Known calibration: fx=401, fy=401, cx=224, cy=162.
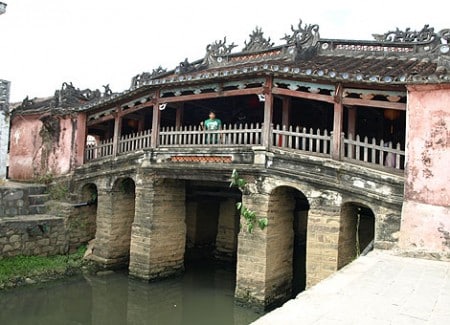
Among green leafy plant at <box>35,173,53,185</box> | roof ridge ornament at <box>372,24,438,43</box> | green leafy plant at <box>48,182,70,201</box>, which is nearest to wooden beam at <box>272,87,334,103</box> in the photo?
roof ridge ornament at <box>372,24,438,43</box>

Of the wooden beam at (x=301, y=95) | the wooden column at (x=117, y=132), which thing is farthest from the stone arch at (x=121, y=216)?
the wooden beam at (x=301, y=95)

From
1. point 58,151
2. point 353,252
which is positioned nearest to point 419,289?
point 353,252

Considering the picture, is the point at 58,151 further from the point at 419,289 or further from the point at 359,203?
the point at 419,289

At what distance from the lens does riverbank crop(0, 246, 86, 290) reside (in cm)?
1125

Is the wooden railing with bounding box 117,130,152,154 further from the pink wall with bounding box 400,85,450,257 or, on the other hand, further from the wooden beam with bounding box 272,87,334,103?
the pink wall with bounding box 400,85,450,257

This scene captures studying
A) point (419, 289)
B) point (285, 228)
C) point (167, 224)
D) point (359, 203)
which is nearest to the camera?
point (419, 289)

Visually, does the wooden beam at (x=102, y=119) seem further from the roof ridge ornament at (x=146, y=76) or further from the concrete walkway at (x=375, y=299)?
the concrete walkway at (x=375, y=299)

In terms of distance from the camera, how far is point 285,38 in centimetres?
1218

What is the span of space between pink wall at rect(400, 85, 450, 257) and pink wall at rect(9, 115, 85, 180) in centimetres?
1149

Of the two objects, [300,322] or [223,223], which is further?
[223,223]

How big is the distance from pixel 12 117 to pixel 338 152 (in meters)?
14.5

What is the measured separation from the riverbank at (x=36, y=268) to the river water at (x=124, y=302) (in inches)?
14.0

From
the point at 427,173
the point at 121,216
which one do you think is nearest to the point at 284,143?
the point at 427,173

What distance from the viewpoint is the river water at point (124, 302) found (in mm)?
9414
